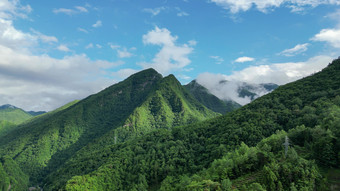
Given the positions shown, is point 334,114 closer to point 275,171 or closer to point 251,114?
point 275,171

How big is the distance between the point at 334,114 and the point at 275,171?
36552mm

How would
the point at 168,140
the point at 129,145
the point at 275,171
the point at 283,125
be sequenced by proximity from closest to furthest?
1. the point at 275,171
2. the point at 283,125
3. the point at 168,140
4. the point at 129,145

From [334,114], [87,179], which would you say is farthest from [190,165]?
[334,114]

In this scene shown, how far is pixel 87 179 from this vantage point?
9500 centimetres

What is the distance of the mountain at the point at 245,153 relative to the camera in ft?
144

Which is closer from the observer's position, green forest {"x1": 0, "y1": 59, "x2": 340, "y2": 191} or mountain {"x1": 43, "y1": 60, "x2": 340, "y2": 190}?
green forest {"x1": 0, "y1": 59, "x2": 340, "y2": 191}

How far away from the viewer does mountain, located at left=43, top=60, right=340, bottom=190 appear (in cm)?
4394

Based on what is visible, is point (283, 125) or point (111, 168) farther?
point (111, 168)

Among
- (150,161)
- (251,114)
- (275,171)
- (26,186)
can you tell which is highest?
(251,114)

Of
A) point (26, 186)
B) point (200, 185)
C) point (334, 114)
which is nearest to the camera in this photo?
point (200, 185)

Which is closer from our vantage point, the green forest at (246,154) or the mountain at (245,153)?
the green forest at (246,154)

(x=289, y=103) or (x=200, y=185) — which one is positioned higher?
(x=289, y=103)

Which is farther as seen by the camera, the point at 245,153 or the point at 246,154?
the point at 245,153

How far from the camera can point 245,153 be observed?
5516 centimetres
